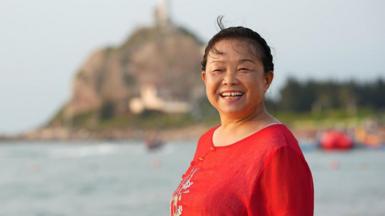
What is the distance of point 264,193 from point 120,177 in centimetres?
3388

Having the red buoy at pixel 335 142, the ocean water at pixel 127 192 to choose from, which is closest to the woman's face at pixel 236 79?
the ocean water at pixel 127 192

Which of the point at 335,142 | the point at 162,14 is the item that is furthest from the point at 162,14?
the point at 335,142

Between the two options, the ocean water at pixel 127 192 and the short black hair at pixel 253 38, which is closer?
the short black hair at pixel 253 38

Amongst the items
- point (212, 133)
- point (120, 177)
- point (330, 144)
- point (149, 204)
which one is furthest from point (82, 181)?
point (212, 133)

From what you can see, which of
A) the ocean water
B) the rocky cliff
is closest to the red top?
the ocean water

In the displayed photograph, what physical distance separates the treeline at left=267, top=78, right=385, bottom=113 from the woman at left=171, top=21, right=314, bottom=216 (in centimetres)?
9231

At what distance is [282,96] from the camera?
96.3m

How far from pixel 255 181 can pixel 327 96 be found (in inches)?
3751

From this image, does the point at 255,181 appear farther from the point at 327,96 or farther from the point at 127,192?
the point at 327,96

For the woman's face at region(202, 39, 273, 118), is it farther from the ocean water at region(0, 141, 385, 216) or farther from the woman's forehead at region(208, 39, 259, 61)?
the ocean water at region(0, 141, 385, 216)

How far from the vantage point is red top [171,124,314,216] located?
173cm

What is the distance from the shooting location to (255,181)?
1776 mm

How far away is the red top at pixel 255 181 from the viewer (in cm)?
173

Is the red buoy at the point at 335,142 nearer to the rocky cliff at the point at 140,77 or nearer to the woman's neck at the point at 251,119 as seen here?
the woman's neck at the point at 251,119
